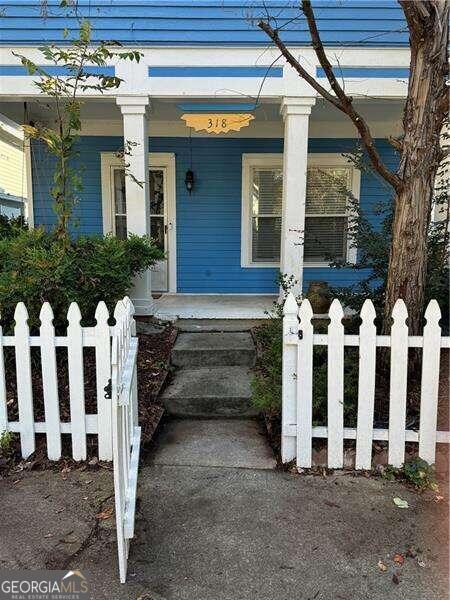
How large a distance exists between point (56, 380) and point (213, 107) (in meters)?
3.52

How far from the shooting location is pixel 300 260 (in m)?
5.31

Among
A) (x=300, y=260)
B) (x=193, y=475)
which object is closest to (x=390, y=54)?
(x=300, y=260)

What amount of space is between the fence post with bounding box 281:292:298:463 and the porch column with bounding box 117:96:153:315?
282 cm

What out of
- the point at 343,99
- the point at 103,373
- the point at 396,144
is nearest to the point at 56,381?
the point at 103,373

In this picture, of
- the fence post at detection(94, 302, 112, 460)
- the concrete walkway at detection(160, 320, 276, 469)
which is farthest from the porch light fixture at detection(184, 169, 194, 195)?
the fence post at detection(94, 302, 112, 460)

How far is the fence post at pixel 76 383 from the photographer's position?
2795 mm

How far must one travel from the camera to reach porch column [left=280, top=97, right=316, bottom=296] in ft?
16.7

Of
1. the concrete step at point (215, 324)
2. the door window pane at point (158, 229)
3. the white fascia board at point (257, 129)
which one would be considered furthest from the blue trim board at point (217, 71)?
the concrete step at point (215, 324)

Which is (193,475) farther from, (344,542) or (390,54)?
(390,54)

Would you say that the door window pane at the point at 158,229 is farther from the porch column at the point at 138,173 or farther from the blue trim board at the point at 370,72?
the blue trim board at the point at 370,72

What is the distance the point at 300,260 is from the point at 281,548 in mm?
3606

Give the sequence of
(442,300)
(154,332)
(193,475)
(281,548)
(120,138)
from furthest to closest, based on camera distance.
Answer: (120,138) → (154,332) → (442,300) → (193,475) → (281,548)

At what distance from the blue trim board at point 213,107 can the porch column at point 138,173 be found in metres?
0.45

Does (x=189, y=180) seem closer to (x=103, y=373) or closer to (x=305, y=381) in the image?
(x=103, y=373)
